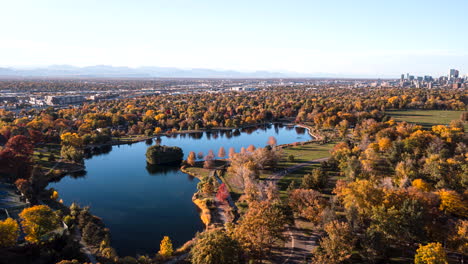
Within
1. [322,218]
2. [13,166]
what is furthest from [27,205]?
[322,218]

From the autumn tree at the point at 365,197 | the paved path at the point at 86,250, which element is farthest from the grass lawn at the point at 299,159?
the paved path at the point at 86,250

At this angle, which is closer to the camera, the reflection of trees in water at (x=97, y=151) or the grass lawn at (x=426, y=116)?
the reflection of trees in water at (x=97, y=151)

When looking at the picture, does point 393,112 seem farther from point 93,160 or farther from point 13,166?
point 13,166

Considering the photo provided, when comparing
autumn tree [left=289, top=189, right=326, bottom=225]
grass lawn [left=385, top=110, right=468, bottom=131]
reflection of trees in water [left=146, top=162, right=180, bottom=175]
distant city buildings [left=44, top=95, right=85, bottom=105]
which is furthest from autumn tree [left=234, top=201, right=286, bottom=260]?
distant city buildings [left=44, top=95, right=85, bottom=105]

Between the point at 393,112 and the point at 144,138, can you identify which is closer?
the point at 144,138

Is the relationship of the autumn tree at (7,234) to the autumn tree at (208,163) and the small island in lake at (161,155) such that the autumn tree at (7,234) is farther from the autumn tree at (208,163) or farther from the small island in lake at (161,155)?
the small island in lake at (161,155)

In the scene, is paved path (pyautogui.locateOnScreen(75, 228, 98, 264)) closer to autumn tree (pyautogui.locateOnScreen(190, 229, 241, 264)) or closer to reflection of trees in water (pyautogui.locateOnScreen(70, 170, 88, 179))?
autumn tree (pyautogui.locateOnScreen(190, 229, 241, 264))

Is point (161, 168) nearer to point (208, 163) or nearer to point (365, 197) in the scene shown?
point (208, 163)

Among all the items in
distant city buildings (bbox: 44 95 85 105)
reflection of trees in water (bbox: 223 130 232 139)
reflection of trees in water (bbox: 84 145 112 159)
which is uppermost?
distant city buildings (bbox: 44 95 85 105)
